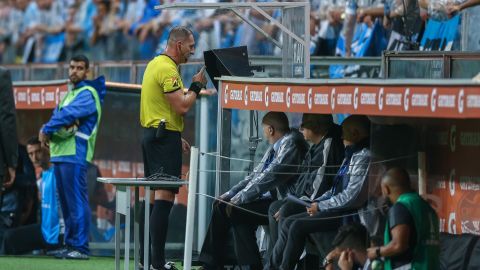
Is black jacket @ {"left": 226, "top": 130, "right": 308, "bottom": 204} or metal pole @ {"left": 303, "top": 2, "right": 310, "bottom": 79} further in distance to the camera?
metal pole @ {"left": 303, "top": 2, "right": 310, "bottom": 79}

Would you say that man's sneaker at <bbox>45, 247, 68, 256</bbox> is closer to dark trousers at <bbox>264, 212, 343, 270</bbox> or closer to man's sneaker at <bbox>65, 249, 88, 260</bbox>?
man's sneaker at <bbox>65, 249, 88, 260</bbox>

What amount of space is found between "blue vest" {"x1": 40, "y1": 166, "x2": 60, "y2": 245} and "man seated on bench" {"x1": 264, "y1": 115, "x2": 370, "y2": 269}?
14.8 ft

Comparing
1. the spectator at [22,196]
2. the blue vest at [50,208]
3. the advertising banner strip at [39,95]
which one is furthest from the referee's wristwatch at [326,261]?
the spectator at [22,196]

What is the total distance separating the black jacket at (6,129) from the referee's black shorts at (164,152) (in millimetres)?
1141

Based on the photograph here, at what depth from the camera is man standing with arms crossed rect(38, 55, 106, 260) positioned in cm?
1468

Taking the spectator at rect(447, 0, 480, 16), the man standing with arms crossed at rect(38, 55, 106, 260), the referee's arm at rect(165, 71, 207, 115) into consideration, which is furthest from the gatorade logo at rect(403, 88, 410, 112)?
the man standing with arms crossed at rect(38, 55, 106, 260)

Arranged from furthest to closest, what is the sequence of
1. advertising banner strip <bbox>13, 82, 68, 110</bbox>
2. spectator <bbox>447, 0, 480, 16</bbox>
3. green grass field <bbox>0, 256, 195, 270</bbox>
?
advertising banner strip <bbox>13, 82, 68, 110</bbox>
spectator <bbox>447, 0, 480, 16</bbox>
green grass field <bbox>0, 256, 195, 270</bbox>

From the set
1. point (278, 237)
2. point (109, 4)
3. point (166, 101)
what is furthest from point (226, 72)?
point (109, 4)

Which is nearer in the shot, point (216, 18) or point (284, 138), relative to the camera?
point (284, 138)

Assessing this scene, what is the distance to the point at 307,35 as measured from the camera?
478 inches

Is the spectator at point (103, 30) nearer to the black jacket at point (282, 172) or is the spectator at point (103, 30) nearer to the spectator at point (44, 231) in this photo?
the spectator at point (44, 231)

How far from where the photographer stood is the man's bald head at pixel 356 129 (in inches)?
434

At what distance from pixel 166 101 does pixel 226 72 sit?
21.7 inches

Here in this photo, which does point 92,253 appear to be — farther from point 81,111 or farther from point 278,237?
point 278,237
